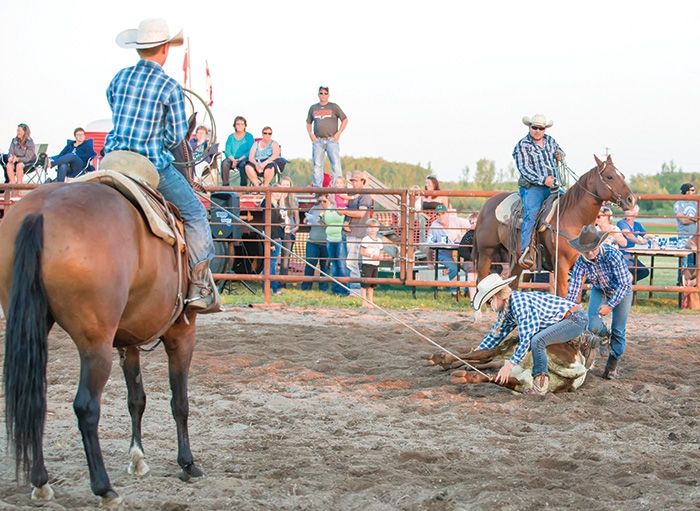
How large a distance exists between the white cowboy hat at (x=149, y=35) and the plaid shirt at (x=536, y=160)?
6.41m

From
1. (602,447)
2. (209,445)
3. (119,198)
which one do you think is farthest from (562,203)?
(119,198)

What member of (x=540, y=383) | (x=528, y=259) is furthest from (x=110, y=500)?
(x=528, y=259)

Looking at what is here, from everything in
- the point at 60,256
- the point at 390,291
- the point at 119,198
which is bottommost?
the point at 390,291

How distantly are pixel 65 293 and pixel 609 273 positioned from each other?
16.6ft

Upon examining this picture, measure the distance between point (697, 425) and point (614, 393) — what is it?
0.91 m

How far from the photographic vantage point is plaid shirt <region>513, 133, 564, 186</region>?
10312 mm

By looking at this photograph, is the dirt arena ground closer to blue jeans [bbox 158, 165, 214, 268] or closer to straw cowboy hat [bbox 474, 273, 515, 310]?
straw cowboy hat [bbox 474, 273, 515, 310]

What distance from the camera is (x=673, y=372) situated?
727 centimetres

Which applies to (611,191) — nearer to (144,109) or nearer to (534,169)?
(534,169)

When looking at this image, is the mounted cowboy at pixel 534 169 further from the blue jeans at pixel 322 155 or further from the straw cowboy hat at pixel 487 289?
the blue jeans at pixel 322 155

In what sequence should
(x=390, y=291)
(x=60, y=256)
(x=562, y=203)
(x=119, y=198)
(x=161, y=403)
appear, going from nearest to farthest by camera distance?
1. (x=60, y=256)
2. (x=119, y=198)
3. (x=161, y=403)
4. (x=562, y=203)
5. (x=390, y=291)

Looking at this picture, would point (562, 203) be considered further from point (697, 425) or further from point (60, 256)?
point (60, 256)

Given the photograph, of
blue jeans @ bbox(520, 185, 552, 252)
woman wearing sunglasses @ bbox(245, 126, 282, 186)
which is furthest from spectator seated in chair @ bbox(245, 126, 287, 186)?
blue jeans @ bbox(520, 185, 552, 252)

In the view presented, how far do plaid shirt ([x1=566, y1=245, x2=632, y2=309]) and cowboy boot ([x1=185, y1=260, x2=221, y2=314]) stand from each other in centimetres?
360
